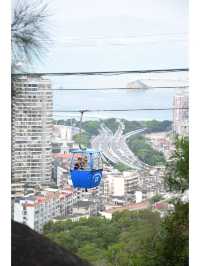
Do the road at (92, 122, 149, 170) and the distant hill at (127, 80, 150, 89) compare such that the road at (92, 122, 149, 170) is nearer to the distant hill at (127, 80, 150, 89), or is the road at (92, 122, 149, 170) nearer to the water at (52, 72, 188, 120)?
the water at (52, 72, 188, 120)

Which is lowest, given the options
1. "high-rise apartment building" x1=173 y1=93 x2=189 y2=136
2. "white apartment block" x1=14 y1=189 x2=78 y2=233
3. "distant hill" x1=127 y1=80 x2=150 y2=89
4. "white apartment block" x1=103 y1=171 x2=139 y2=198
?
"white apartment block" x1=14 y1=189 x2=78 y2=233

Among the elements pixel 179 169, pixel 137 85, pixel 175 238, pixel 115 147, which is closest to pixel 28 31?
pixel 137 85

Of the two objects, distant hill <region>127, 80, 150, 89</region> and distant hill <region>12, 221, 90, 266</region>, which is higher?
distant hill <region>127, 80, 150, 89</region>

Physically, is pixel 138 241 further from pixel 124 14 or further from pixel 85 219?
pixel 124 14

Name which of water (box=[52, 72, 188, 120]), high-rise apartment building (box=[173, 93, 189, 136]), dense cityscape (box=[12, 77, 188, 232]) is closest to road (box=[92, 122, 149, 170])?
dense cityscape (box=[12, 77, 188, 232])

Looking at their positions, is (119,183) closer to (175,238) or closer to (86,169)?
(86,169)

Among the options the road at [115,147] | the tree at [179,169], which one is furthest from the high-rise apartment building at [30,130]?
the tree at [179,169]
